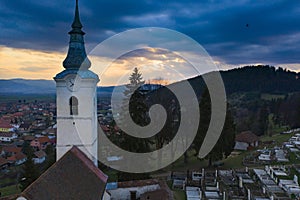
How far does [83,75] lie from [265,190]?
14.4 metres

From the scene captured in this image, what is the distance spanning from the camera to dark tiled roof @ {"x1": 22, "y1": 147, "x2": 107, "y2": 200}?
1142 cm

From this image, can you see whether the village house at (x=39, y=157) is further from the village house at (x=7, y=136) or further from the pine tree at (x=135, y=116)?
the village house at (x=7, y=136)

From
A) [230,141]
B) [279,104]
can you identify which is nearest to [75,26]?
[230,141]

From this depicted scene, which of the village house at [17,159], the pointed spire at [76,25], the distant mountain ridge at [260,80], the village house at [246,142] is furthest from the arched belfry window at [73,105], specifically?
the distant mountain ridge at [260,80]

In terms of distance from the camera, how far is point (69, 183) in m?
12.0

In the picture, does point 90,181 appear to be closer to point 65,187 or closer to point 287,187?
point 65,187

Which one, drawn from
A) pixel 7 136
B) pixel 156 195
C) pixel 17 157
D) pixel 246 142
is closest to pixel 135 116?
pixel 156 195

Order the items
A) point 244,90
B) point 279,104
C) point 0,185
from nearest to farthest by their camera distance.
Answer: point 0,185, point 279,104, point 244,90

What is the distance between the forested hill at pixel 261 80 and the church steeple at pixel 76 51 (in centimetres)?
8586

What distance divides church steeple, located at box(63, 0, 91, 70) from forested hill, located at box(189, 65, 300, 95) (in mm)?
85860

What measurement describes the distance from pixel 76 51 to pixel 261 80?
10029cm

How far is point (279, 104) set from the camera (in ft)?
224

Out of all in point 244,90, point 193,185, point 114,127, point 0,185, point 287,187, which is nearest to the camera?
point 287,187

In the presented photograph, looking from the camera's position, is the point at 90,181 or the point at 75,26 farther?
the point at 75,26
